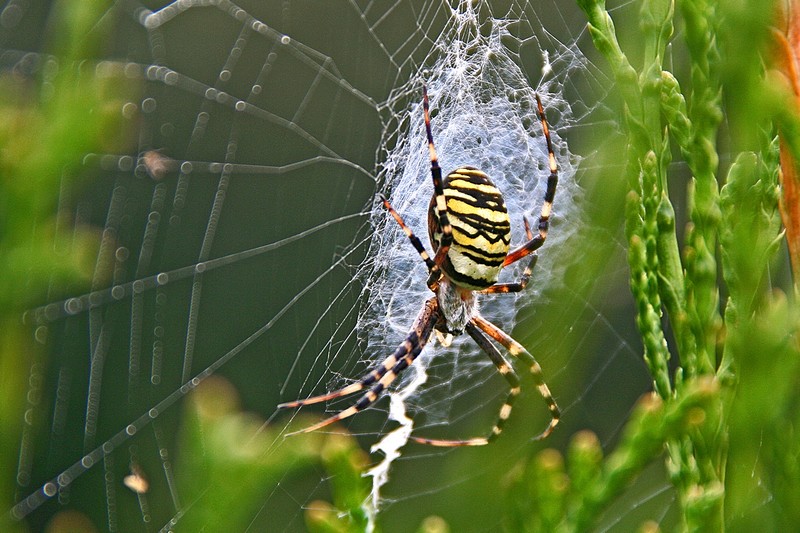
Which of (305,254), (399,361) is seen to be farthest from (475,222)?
(305,254)

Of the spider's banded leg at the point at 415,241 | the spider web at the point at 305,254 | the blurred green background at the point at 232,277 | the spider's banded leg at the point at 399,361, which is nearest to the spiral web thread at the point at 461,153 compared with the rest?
the spider web at the point at 305,254

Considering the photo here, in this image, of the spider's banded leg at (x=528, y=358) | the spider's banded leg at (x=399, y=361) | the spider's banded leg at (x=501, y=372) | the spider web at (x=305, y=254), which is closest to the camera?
the spider's banded leg at (x=399, y=361)

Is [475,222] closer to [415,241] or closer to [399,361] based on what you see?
[415,241]

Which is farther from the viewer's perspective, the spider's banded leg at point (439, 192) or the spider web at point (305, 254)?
the spider web at point (305, 254)

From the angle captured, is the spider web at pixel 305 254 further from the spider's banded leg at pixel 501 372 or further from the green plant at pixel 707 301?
the green plant at pixel 707 301

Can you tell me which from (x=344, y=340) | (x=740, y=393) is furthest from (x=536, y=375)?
(x=740, y=393)

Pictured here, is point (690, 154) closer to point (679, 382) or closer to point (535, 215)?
point (679, 382)

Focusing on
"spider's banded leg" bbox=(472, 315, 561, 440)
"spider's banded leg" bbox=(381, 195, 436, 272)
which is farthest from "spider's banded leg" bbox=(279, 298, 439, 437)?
"spider's banded leg" bbox=(381, 195, 436, 272)
